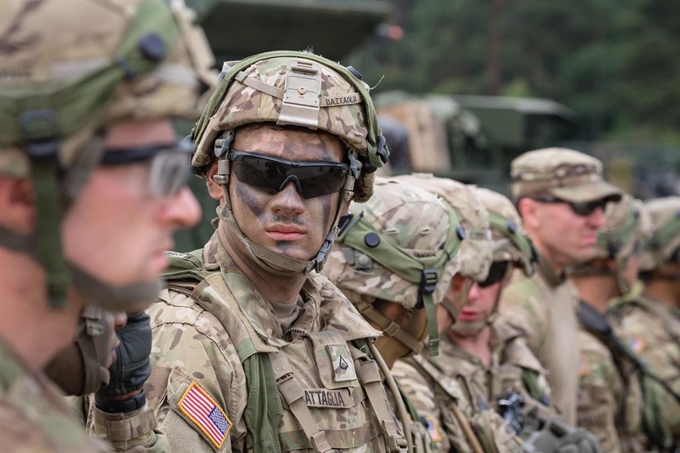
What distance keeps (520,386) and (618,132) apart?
40890mm

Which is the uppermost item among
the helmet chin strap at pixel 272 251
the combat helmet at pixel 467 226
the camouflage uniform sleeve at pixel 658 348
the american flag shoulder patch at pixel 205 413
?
the helmet chin strap at pixel 272 251

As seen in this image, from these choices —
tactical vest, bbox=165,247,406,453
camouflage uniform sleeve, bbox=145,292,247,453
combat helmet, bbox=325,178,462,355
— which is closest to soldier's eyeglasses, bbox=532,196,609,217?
combat helmet, bbox=325,178,462,355

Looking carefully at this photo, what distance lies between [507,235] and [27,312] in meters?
4.08

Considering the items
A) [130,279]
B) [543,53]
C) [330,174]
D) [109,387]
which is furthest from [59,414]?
[543,53]

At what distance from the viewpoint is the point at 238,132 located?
3.37m

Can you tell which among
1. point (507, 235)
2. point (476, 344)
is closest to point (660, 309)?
point (507, 235)

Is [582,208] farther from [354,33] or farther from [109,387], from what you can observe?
[354,33]

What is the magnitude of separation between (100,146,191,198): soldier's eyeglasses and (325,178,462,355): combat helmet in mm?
2282

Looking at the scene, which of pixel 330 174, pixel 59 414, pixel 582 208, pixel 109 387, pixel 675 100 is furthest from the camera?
A: pixel 675 100

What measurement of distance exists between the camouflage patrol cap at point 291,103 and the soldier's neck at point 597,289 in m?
4.28

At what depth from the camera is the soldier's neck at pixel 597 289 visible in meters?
7.43

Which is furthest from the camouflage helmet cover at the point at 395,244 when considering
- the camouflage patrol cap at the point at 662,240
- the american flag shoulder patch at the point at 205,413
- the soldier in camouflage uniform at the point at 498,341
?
the camouflage patrol cap at the point at 662,240

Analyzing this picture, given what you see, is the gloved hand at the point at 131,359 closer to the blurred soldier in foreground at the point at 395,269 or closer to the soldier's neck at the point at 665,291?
the blurred soldier in foreground at the point at 395,269

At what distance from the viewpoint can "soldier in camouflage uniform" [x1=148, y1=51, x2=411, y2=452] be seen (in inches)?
117
